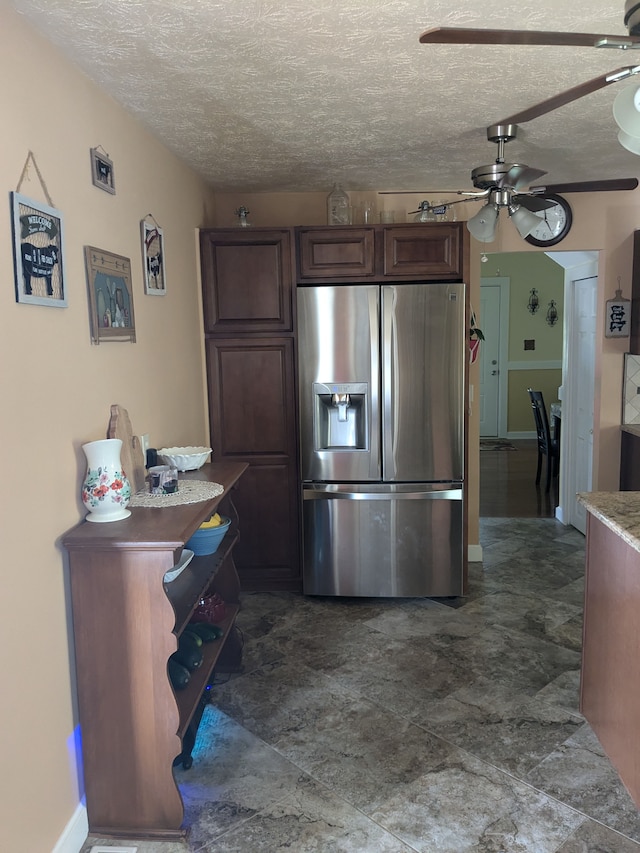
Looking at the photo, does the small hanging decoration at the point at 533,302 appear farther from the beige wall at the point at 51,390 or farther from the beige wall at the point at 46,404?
the beige wall at the point at 46,404

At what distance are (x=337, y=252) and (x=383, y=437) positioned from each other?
1054 mm

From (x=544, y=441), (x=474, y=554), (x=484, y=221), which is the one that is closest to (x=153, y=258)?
(x=484, y=221)

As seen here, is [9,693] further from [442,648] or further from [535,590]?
[535,590]

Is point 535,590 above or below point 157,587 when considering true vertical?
below

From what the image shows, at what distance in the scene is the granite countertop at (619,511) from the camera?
1.99 metres

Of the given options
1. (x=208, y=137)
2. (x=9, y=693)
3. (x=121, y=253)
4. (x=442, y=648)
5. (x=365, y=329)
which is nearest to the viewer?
(x=9, y=693)

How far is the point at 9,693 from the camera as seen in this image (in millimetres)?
1669

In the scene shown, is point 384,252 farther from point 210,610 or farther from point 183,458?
point 210,610

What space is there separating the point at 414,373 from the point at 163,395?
1.35m

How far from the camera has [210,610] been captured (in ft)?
9.14

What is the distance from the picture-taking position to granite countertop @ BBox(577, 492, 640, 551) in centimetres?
199

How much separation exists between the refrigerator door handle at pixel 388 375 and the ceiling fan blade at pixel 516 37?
2037 millimetres

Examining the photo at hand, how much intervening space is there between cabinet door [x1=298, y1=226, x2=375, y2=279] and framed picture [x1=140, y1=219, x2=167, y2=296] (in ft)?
3.10

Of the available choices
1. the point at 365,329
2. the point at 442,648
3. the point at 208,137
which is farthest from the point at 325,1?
the point at 442,648
